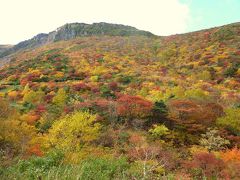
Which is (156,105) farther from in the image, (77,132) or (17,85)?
(17,85)

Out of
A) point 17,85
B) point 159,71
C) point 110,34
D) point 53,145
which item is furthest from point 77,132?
point 110,34

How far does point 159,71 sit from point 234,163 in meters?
50.5

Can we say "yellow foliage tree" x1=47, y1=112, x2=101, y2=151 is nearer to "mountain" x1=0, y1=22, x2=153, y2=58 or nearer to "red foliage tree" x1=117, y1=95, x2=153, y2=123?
"red foliage tree" x1=117, y1=95, x2=153, y2=123

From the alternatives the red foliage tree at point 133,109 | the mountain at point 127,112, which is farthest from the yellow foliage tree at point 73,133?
the red foliage tree at point 133,109

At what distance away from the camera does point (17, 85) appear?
63062 millimetres

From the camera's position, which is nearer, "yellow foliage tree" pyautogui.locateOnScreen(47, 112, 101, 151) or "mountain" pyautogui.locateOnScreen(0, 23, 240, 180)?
"mountain" pyautogui.locateOnScreen(0, 23, 240, 180)

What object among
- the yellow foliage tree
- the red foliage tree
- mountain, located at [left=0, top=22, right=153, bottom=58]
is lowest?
mountain, located at [left=0, top=22, right=153, bottom=58]

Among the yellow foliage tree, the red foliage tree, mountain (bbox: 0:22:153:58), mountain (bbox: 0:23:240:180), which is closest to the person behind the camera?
mountain (bbox: 0:23:240:180)

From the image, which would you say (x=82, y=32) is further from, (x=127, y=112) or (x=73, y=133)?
(x=73, y=133)

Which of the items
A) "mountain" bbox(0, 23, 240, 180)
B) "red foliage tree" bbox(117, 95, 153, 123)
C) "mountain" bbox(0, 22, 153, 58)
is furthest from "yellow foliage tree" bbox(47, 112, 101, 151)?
"mountain" bbox(0, 22, 153, 58)

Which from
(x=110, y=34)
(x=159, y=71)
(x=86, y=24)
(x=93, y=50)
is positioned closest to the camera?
(x=159, y=71)

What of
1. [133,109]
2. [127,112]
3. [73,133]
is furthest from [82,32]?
[73,133]

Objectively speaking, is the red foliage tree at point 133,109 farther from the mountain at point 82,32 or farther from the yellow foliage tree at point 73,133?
the mountain at point 82,32

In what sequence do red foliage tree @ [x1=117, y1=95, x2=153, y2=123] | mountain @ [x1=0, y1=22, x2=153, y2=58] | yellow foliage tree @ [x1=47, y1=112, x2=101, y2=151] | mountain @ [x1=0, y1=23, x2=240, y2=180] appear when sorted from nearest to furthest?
mountain @ [x1=0, y1=23, x2=240, y2=180]
yellow foliage tree @ [x1=47, y1=112, x2=101, y2=151]
red foliage tree @ [x1=117, y1=95, x2=153, y2=123]
mountain @ [x1=0, y1=22, x2=153, y2=58]
